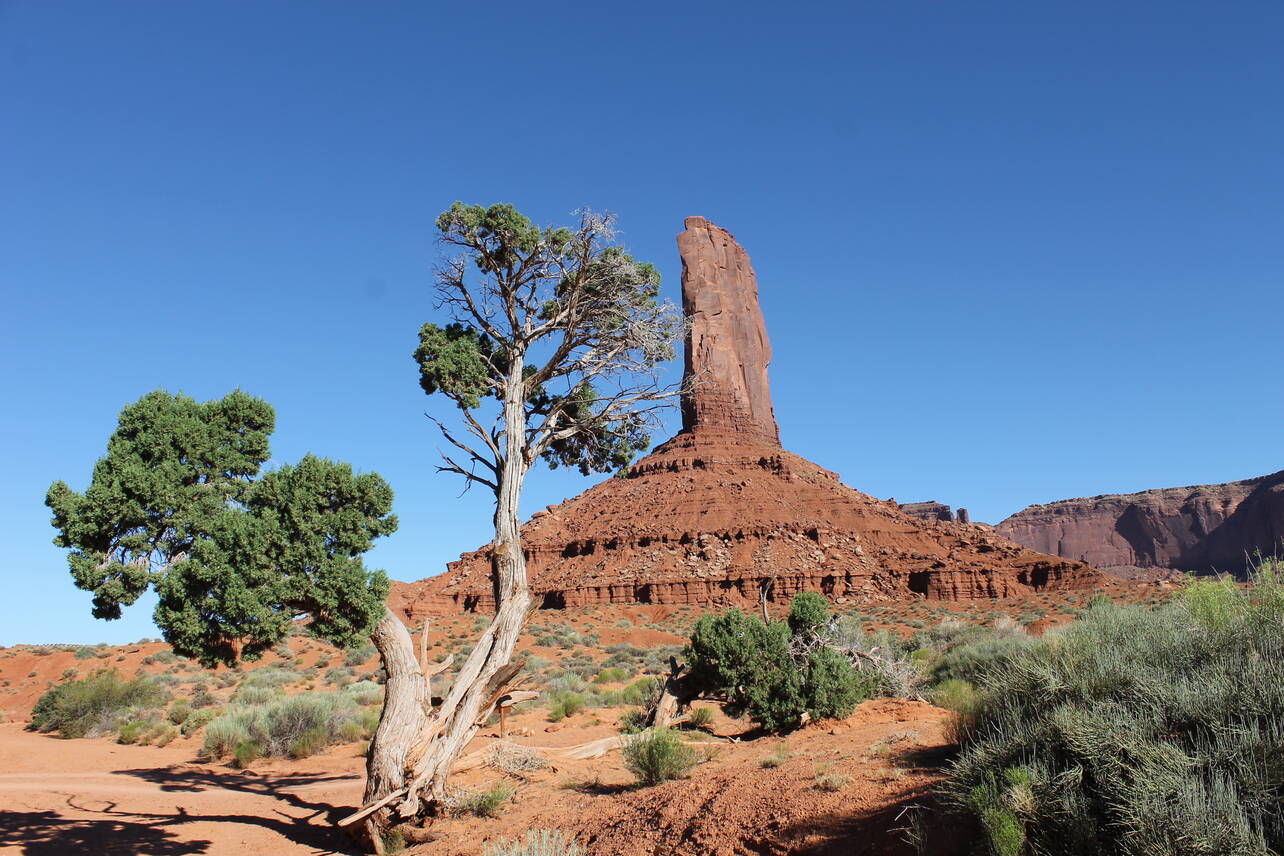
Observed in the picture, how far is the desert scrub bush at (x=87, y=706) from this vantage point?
823 inches

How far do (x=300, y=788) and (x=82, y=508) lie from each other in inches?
278

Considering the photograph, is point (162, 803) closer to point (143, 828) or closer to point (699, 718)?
point (143, 828)

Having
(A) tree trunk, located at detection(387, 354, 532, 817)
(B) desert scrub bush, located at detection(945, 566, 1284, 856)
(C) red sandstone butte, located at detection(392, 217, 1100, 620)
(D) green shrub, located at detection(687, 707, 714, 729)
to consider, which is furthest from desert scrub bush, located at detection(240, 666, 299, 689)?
(C) red sandstone butte, located at detection(392, 217, 1100, 620)

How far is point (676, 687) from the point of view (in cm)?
1566

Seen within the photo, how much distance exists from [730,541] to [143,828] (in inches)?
2028

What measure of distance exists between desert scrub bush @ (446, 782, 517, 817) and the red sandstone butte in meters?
38.2

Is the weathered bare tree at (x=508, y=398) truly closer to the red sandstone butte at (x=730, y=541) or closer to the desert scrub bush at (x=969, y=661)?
the desert scrub bush at (x=969, y=661)

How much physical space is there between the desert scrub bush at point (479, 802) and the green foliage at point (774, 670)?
16.7 ft

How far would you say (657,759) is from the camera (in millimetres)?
9906

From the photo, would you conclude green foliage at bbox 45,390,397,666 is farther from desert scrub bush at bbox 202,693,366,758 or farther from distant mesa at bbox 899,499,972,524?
distant mesa at bbox 899,499,972,524

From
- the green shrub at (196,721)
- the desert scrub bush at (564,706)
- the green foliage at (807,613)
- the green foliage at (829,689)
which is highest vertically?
the green foliage at (807,613)

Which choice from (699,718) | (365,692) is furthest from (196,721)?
(699,718)

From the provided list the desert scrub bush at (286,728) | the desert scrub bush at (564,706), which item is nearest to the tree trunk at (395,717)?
the desert scrub bush at (286,728)

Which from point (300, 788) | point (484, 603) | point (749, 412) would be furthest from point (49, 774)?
point (749, 412)
